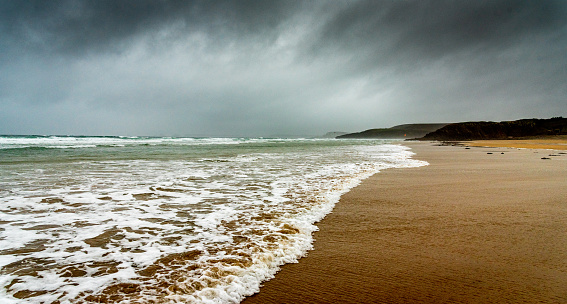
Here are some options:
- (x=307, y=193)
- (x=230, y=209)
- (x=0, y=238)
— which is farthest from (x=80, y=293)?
(x=307, y=193)

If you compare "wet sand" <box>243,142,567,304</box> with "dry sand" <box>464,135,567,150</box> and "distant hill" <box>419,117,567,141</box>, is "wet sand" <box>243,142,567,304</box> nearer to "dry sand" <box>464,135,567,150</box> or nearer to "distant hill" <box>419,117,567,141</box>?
"dry sand" <box>464,135,567,150</box>

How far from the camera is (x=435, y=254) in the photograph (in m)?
2.68

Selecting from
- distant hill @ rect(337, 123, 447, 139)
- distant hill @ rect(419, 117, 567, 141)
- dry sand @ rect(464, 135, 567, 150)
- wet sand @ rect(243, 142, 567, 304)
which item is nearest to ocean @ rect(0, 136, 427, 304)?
wet sand @ rect(243, 142, 567, 304)

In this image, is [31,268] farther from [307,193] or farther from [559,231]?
[559,231]

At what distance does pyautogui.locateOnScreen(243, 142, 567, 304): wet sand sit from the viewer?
2064mm

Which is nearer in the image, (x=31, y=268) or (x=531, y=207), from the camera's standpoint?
(x=31, y=268)

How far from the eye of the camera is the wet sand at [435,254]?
2064 millimetres

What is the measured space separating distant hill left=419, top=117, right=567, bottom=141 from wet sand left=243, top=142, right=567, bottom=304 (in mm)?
59413

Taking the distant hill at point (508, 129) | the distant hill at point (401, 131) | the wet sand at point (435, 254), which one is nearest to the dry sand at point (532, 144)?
the wet sand at point (435, 254)

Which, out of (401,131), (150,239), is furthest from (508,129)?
(401,131)

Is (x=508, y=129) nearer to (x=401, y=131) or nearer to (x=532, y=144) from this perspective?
(x=532, y=144)

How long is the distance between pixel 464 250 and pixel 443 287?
33.7 inches

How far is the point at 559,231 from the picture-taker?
3164mm

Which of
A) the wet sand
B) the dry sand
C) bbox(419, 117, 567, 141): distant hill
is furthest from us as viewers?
bbox(419, 117, 567, 141): distant hill
